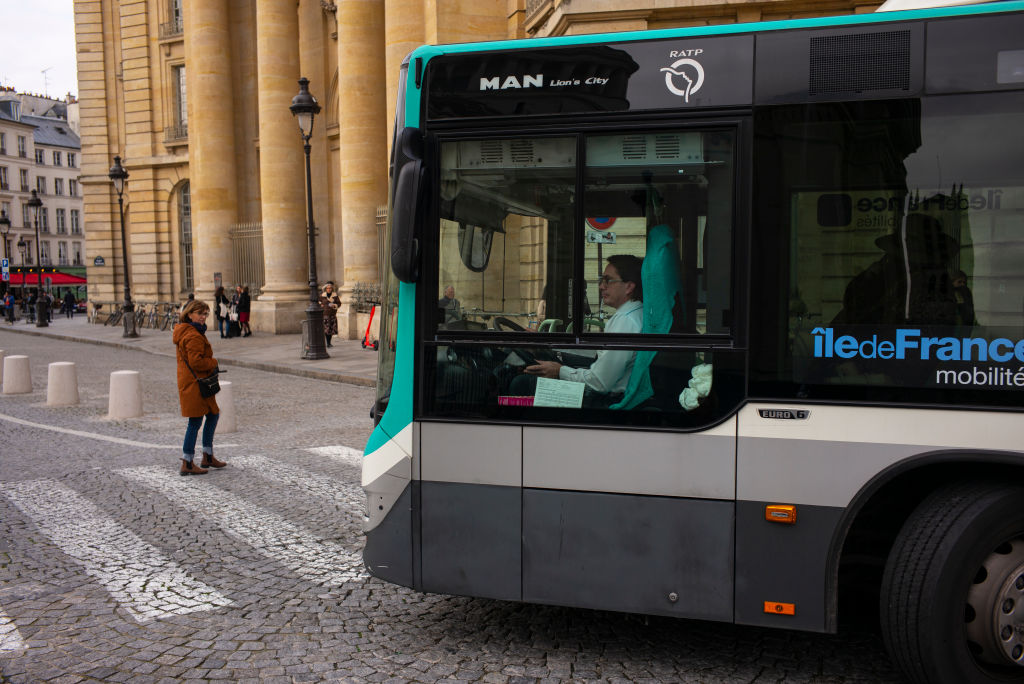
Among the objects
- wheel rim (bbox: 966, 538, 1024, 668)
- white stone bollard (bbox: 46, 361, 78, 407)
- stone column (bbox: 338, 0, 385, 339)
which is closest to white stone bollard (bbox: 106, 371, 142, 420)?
white stone bollard (bbox: 46, 361, 78, 407)

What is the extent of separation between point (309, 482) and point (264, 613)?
10.3ft

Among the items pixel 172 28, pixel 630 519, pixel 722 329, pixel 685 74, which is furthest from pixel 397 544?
A: pixel 172 28

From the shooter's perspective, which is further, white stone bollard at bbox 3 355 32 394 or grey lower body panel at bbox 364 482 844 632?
white stone bollard at bbox 3 355 32 394

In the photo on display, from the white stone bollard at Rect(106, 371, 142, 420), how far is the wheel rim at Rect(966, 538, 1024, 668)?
11075 mm

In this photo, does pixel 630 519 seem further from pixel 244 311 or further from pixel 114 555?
pixel 244 311

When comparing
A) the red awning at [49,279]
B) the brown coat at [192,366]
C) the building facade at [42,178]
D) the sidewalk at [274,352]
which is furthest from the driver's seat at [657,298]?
the building facade at [42,178]

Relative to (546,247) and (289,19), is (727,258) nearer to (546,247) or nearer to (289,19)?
(546,247)

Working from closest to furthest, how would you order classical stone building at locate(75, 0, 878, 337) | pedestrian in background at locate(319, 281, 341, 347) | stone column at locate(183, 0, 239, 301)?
classical stone building at locate(75, 0, 878, 337), pedestrian in background at locate(319, 281, 341, 347), stone column at locate(183, 0, 239, 301)

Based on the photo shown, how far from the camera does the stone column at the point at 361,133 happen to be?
24281 mm

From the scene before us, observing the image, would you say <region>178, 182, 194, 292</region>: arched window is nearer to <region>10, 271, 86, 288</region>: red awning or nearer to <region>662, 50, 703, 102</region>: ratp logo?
<region>10, 271, 86, 288</region>: red awning

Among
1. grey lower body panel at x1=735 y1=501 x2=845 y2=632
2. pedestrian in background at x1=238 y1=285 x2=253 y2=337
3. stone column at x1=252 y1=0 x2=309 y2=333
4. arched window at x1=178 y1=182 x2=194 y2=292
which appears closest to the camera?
grey lower body panel at x1=735 y1=501 x2=845 y2=632

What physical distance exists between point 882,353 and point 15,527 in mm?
6378

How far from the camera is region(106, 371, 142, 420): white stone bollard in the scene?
38.6 ft

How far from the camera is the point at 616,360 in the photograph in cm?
388
